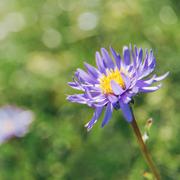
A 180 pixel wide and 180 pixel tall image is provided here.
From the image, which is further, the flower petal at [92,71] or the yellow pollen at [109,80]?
the flower petal at [92,71]

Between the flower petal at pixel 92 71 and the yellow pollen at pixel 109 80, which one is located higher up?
the flower petal at pixel 92 71

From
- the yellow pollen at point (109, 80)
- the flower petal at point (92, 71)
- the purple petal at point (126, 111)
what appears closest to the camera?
the purple petal at point (126, 111)

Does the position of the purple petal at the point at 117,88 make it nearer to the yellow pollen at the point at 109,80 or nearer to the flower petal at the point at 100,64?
the yellow pollen at the point at 109,80

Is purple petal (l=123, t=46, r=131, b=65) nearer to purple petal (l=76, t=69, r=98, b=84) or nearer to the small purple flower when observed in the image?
purple petal (l=76, t=69, r=98, b=84)

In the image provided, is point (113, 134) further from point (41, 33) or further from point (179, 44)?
point (41, 33)

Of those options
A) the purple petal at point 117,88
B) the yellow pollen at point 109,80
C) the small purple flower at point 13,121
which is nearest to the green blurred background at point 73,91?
the small purple flower at point 13,121

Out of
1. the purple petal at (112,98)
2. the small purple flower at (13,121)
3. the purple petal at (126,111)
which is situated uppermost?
the small purple flower at (13,121)

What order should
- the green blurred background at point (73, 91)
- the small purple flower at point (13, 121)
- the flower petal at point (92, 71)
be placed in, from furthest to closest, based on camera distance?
1. the small purple flower at point (13, 121)
2. the green blurred background at point (73, 91)
3. the flower petal at point (92, 71)

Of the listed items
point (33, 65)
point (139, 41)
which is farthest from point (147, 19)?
point (33, 65)
